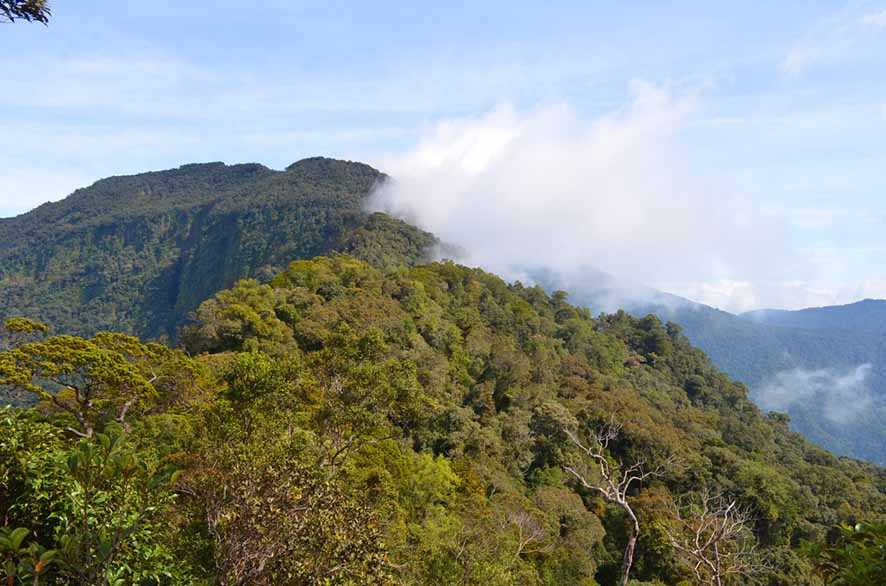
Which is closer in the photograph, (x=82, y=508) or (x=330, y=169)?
(x=82, y=508)

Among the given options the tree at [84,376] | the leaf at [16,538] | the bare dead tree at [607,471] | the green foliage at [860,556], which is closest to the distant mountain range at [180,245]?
the bare dead tree at [607,471]

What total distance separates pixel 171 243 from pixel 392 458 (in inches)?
6667

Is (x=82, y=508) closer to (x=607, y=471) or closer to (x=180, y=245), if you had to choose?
(x=607, y=471)

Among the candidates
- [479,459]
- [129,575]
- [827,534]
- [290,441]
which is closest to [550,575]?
[479,459]

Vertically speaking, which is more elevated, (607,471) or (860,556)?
(860,556)

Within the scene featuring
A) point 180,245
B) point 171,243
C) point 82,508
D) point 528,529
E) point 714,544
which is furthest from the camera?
point 171,243

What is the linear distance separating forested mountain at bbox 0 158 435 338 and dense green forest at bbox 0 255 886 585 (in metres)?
42.9

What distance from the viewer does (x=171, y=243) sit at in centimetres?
17025

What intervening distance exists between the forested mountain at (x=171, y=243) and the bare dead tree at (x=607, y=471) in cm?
5314

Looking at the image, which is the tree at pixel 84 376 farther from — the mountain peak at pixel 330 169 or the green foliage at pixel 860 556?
the mountain peak at pixel 330 169

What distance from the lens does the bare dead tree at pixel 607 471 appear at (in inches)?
459

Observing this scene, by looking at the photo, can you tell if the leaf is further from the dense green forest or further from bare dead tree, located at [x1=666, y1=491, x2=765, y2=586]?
bare dead tree, located at [x1=666, y1=491, x2=765, y2=586]

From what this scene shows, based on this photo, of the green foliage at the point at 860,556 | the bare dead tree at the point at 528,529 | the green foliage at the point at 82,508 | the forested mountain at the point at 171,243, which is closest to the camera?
the green foliage at the point at 82,508

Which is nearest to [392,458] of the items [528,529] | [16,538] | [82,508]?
[528,529]
